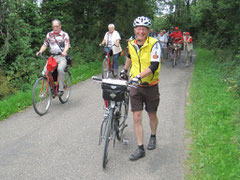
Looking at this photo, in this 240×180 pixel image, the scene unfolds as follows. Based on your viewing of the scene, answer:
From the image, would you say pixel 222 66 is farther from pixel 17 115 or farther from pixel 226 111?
pixel 17 115

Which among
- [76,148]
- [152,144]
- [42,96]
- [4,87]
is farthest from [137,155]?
[4,87]

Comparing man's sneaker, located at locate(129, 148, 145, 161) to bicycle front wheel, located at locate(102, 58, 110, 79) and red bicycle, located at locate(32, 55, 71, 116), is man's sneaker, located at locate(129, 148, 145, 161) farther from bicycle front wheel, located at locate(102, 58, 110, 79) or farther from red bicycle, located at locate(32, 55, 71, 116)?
bicycle front wheel, located at locate(102, 58, 110, 79)

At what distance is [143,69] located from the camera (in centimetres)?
382

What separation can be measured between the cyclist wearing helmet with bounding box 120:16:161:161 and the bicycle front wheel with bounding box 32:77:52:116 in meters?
2.66

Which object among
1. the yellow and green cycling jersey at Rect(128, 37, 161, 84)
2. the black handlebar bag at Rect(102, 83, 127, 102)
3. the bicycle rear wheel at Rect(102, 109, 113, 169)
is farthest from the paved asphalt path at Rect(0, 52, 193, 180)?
the yellow and green cycling jersey at Rect(128, 37, 161, 84)

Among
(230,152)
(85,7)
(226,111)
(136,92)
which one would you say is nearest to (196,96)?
(226,111)

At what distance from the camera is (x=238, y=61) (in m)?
10.9

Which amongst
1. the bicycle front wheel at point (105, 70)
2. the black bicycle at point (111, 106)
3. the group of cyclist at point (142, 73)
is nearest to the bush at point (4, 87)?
the bicycle front wheel at point (105, 70)

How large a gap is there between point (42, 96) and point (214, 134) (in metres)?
3.79

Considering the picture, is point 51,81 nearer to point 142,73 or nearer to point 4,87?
point 4,87

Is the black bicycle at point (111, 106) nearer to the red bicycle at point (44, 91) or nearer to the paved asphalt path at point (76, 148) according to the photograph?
the paved asphalt path at point (76, 148)

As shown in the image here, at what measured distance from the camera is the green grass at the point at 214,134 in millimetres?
3594

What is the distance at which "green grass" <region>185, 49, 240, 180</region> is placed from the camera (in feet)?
11.8

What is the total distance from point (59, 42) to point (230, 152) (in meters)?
4.56
